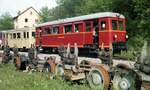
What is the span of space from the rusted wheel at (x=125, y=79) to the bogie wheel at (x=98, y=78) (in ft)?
1.03

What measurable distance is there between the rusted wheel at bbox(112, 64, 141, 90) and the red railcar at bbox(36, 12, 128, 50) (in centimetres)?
1238

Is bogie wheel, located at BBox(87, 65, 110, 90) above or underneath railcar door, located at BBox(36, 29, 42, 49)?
underneath

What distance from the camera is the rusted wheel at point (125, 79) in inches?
424

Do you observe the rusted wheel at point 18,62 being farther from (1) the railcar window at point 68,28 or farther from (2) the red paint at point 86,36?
(1) the railcar window at point 68,28

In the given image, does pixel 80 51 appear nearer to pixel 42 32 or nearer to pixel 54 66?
pixel 42 32

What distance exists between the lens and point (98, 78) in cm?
1219

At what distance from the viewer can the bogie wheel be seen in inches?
464

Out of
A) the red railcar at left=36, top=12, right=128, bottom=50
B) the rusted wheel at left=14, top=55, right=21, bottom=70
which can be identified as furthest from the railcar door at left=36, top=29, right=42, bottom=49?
the rusted wheel at left=14, top=55, right=21, bottom=70

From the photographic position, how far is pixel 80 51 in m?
26.5

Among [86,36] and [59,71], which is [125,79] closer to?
[59,71]

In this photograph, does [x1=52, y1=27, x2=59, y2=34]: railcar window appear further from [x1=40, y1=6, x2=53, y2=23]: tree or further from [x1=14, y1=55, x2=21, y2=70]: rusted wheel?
[x1=40, y1=6, x2=53, y2=23]: tree

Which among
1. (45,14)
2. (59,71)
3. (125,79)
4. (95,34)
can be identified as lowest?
(59,71)

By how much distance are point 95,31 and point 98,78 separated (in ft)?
42.6

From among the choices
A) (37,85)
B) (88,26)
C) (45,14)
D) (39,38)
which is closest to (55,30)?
(39,38)
